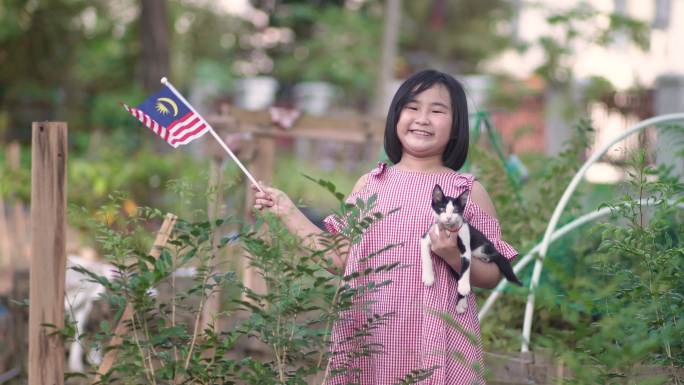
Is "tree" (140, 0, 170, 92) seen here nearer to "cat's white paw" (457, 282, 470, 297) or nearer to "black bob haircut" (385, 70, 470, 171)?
"black bob haircut" (385, 70, 470, 171)

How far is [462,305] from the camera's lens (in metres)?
2.95

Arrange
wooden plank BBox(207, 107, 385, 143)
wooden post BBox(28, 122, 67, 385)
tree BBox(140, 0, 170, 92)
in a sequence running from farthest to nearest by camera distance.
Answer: tree BBox(140, 0, 170, 92), wooden plank BBox(207, 107, 385, 143), wooden post BBox(28, 122, 67, 385)

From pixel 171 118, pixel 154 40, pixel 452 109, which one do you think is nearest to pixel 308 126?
pixel 171 118

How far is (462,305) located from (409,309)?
143mm

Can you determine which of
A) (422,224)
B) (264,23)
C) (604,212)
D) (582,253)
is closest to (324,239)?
(422,224)

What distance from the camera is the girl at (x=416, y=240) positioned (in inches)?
116

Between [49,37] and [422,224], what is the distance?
18005mm

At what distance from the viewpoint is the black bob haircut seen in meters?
3.11

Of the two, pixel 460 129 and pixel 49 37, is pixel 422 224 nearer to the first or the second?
pixel 460 129

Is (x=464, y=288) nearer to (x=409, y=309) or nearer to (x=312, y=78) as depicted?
(x=409, y=309)

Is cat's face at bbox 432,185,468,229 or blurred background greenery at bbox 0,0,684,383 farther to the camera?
blurred background greenery at bbox 0,0,684,383

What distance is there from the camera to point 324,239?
9.34ft

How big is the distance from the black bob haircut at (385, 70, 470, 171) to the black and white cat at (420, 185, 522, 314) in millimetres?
308

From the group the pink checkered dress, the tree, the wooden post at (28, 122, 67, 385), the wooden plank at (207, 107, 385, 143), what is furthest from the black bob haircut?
the tree
